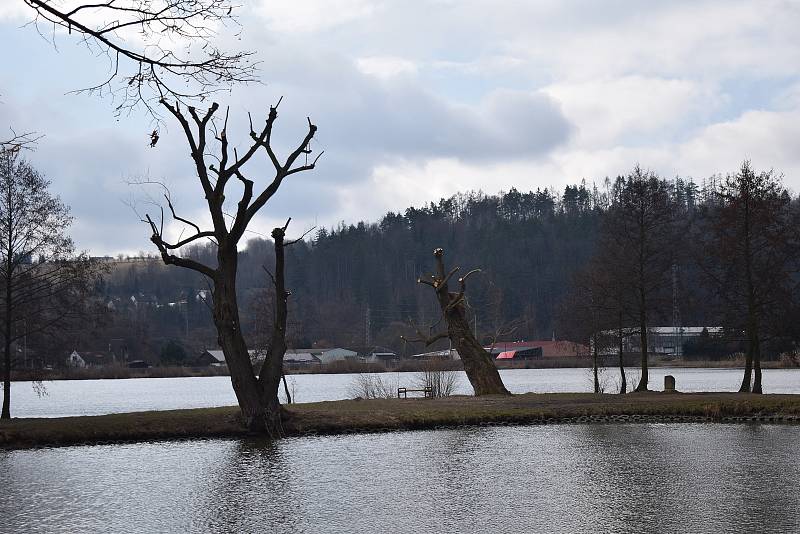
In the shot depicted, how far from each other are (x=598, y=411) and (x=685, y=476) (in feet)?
44.8

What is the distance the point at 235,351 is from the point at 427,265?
14521 centimetres

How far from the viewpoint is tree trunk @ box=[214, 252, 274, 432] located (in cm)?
2872

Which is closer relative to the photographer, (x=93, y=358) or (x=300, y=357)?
(x=300, y=357)

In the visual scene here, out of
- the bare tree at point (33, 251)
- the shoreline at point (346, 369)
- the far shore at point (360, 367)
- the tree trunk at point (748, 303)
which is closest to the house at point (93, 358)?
the far shore at point (360, 367)

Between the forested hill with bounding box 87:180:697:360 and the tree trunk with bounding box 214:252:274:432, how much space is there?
116578 mm

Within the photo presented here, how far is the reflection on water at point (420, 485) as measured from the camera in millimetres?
15055

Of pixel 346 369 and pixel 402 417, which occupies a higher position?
pixel 402 417

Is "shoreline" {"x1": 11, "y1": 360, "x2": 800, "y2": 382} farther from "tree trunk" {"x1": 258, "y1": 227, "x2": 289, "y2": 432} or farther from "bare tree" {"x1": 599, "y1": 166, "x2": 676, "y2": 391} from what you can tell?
"tree trunk" {"x1": 258, "y1": 227, "x2": 289, "y2": 432}

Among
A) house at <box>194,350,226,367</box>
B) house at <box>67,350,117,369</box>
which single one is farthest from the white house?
house at <box>67,350,117,369</box>

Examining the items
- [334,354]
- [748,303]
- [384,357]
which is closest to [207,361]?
[334,354]

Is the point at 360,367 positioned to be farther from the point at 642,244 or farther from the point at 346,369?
the point at 642,244

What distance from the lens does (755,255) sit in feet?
142

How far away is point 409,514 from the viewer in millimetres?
15680

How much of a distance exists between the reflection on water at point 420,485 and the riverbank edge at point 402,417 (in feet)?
4.95
